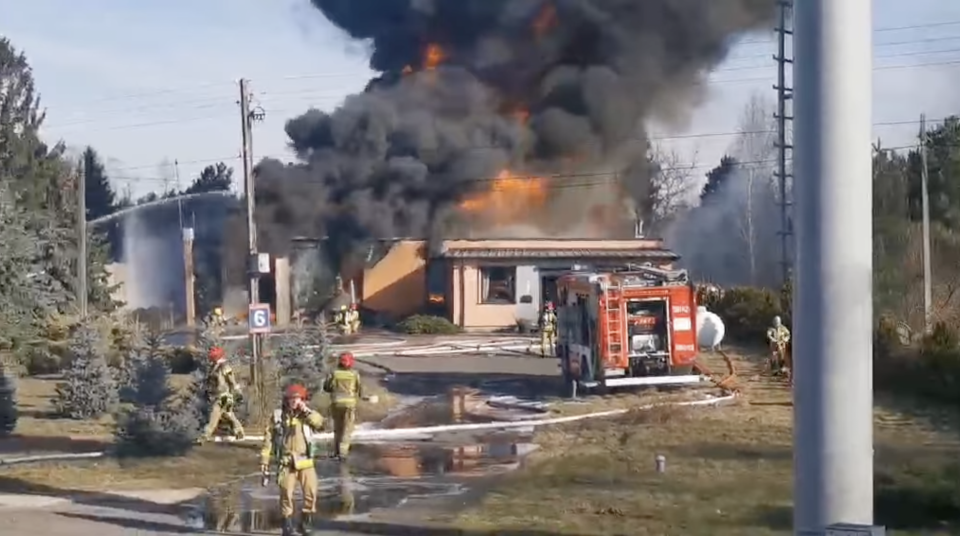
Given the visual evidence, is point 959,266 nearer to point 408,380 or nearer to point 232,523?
point 408,380

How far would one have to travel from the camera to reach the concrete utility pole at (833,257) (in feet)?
22.1

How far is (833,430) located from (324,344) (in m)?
15.0

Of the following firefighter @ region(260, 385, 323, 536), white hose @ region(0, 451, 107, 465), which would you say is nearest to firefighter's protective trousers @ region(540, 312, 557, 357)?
white hose @ region(0, 451, 107, 465)

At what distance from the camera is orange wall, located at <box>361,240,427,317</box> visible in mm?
46906

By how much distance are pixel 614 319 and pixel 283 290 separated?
2419 centimetres

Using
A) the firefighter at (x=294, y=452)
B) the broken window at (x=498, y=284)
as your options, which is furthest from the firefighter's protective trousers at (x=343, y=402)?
the broken window at (x=498, y=284)

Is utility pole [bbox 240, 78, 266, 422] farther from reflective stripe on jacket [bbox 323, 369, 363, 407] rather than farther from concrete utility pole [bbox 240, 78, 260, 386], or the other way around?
reflective stripe on jacket [bbox 323, 369, 363, 407]

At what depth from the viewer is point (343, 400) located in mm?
15883

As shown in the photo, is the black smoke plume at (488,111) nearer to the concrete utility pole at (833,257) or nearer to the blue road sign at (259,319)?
the blue road sign at (259,319)

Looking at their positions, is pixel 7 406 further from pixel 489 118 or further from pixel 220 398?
pixel 489 118

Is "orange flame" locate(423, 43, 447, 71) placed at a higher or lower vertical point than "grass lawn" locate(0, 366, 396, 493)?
higher

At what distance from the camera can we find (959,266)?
1134 inches

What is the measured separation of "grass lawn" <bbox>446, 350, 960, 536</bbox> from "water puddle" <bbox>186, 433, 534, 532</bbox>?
0.63 metres

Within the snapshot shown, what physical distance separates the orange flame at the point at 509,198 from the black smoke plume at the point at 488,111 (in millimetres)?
360
